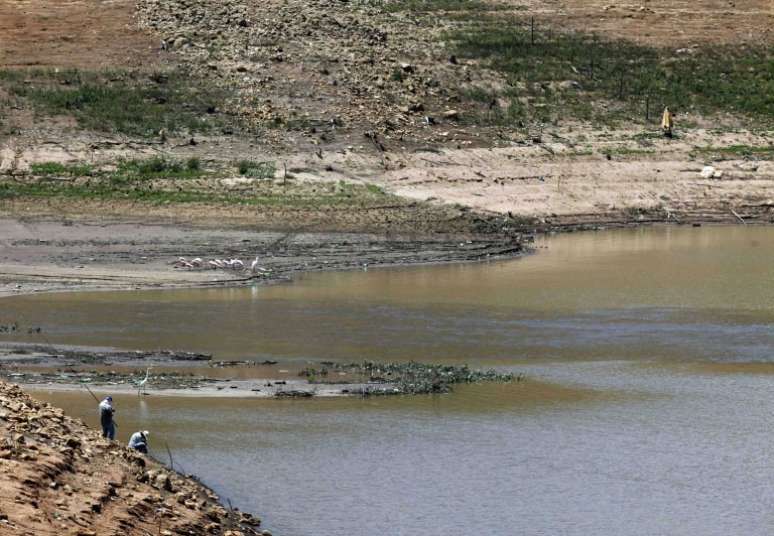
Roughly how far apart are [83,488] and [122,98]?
96.0ft

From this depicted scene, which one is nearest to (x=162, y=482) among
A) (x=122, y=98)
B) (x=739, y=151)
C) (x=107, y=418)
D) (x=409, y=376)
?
(x=107, y=418)

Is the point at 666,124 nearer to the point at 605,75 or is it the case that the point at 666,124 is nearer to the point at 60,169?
the point at 605,75

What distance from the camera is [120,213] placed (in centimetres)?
3812

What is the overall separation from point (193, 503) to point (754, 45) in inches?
1514

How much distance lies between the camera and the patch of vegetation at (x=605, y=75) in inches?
1865

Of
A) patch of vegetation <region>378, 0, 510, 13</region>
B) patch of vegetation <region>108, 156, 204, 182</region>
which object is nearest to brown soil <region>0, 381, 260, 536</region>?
patch of vegetation <region>108, 156, 204, 182</region>

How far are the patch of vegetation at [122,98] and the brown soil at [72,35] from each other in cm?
87

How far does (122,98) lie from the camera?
44.2 meters

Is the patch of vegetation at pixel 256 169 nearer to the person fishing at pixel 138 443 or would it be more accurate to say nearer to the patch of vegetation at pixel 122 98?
the patch of vegetation at pixel 122 98

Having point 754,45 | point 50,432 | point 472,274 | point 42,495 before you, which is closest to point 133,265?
point 472,274

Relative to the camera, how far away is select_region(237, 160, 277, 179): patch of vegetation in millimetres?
40500

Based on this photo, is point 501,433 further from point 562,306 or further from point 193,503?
point 562,306

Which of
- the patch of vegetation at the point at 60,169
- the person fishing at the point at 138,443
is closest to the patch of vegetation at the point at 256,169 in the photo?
the patch of vegetation at the point at 60,169

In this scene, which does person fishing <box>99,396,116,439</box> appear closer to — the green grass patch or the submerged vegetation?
the submerged vegetation
